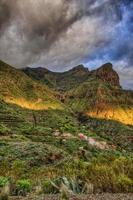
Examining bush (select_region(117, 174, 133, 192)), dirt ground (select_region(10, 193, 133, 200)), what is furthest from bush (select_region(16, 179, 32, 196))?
bush (select_region(117, 174, 133, 192))

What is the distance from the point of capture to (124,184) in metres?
12.1

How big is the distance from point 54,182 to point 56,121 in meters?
170

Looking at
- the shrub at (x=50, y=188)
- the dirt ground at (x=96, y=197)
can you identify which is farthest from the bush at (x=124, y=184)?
the shrub at (x=50, y=188)

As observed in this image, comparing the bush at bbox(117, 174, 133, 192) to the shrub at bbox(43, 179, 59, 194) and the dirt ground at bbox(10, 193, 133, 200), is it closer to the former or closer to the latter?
the dirt ground at bbox(10, 193, 133, 200)

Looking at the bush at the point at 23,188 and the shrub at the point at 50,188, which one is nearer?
the shrub at the point at 50,188

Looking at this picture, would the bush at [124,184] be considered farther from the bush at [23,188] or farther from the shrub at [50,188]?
the bush at [23,188]

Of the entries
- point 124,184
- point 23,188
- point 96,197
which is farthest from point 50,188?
point 124,184

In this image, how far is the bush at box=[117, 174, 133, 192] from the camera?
11906mm

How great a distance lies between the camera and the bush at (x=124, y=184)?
11906 millimetres

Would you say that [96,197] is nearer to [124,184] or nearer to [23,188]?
[124,184]

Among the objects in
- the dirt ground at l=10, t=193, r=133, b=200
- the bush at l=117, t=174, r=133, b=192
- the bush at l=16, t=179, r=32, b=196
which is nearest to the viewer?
the dirt ground at l=10, t=193, r=133, b=200

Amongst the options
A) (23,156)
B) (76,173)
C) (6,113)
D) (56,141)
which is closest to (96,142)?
(56,141)

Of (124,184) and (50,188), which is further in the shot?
(50,188)

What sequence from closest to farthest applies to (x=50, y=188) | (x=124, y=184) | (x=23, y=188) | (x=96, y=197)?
(x=96, y=197) → (x=124, y=184) → (x=50, y=188) → (x=23, y=188)
